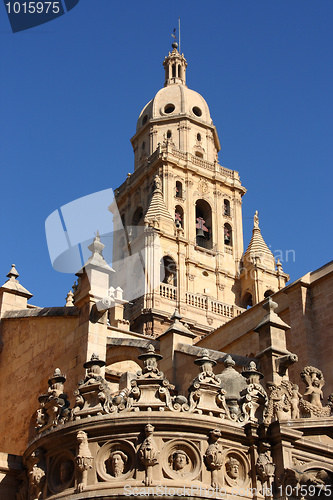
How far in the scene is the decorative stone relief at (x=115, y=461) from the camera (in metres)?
13.8

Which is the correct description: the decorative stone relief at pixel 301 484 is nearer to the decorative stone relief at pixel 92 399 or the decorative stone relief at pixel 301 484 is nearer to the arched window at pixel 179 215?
the decorative stone relief at pixel 92 399

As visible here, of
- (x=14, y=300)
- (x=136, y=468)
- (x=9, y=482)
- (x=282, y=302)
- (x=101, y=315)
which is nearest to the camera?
(x=136, y=468)

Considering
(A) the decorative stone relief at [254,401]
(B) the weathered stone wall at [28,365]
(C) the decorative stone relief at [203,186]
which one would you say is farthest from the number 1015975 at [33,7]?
(C) the decorative stone relief at [203,186]

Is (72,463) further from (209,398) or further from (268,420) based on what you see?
(268,420)

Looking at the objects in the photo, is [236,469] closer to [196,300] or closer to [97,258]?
[97,258]

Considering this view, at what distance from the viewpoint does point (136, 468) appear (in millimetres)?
13734

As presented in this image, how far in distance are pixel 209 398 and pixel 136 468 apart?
194cm

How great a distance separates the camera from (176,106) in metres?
62.7

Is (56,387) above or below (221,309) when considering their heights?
below

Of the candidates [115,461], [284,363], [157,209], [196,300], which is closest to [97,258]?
[284,363]

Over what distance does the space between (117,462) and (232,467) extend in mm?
2176

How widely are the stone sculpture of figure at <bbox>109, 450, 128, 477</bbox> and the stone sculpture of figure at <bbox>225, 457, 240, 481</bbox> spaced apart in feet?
6.37

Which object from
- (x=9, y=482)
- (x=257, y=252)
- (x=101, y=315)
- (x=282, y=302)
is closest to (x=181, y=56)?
(x=257, y=252)

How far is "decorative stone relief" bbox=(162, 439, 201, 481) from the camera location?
45.4 feet
